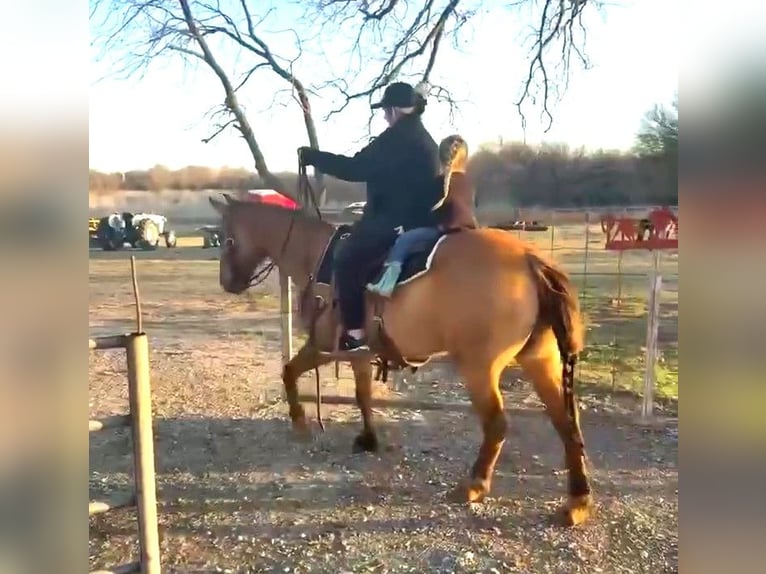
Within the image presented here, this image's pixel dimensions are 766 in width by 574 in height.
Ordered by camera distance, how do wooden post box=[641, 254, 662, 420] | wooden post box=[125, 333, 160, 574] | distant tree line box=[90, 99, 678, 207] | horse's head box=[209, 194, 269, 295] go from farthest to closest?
horse's head box=[209, 194, 269, 295], wooden post box=[641, 254, 662, 420], distant tree line box=[90, 99, 678, 207], wooden post box=[125, 333, 160, 574]

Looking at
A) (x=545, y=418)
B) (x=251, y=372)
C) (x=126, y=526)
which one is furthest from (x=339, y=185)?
(x=126, y=526)

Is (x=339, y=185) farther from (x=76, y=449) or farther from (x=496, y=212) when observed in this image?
(x=76, y=449)

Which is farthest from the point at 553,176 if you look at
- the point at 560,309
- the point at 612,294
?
the point at 612,294

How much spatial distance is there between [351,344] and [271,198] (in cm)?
71

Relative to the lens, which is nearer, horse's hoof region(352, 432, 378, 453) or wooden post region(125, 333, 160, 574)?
wooden post region(125, 333, 160, 574)

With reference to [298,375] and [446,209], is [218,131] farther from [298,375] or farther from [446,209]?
[298,375]

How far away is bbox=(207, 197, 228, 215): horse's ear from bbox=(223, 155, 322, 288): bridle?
0.16 metres

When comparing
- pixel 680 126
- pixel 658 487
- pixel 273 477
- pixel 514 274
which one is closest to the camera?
pixel 680 126

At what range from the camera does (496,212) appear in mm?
2773

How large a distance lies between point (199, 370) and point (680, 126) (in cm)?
221

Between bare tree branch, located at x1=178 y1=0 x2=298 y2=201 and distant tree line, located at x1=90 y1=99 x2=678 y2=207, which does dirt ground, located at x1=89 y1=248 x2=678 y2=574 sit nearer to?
distant tree line, located at x1=90 y1=99 x2=678 y2=207

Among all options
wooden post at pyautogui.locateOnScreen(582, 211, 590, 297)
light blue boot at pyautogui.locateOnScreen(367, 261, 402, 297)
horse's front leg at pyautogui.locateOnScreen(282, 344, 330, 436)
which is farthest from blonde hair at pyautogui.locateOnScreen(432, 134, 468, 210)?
horse's front leg at pyautogui.locateOnScreen(282, 344, 330, 436)

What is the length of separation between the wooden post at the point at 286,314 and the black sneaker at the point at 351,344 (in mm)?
319

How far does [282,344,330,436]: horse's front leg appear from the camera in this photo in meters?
3.28
